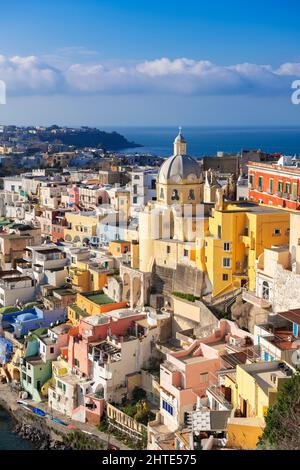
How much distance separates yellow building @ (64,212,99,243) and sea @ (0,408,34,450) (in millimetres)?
9647

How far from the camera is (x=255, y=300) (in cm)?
1575

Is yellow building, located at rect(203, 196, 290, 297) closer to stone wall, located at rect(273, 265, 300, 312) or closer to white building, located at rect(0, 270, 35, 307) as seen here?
stone wall, located at rect(273, 265, 300, 312)

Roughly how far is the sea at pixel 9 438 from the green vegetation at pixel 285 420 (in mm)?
7896

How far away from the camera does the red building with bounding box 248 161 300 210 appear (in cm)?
1909

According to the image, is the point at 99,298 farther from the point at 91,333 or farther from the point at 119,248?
the point at 91,333

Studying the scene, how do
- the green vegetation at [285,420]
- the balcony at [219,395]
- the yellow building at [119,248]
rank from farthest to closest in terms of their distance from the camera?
the yellow building at [119,248] < the balcony at [219,395] < the green vegetation at [285,420]

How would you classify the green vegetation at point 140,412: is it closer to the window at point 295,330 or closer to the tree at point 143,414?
the tree at point 143,414

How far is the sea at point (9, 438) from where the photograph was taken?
16.2 meters

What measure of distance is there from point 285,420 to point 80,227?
58.8 ft

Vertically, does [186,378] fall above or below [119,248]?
below

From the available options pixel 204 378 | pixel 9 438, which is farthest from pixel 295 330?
pixel 9 438

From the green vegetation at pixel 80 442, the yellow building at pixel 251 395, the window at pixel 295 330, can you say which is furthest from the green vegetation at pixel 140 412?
the window at pixel 295 330

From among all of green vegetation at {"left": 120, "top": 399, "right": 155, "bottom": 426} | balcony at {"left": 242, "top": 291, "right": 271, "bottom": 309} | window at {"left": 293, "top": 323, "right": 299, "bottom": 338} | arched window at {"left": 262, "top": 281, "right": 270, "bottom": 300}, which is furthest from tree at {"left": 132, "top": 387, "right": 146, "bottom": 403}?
window at {"left": 293, "top": 323, "right": 299, "bottom": 338}
